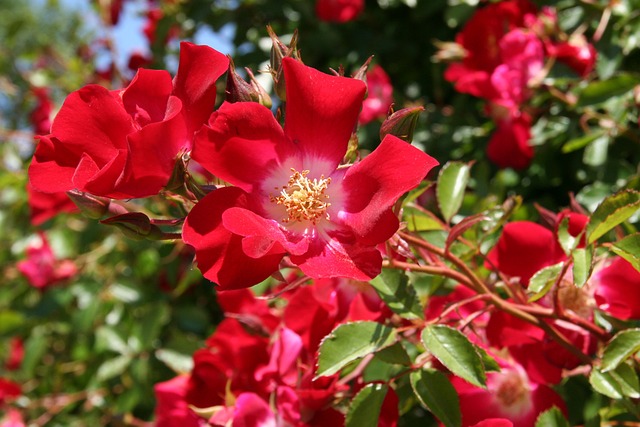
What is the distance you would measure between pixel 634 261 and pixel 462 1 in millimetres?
988

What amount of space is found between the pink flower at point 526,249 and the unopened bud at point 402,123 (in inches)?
11.3

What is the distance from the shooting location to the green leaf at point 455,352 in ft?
2.17

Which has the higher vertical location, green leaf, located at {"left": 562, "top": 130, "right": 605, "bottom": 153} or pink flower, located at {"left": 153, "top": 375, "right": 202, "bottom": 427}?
green leaf, located at {"left": 562, "top": 130, "right": 605, "bottom": 153}

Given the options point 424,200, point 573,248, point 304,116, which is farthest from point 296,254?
point 424,200

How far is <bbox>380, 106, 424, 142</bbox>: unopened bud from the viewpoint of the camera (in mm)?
611

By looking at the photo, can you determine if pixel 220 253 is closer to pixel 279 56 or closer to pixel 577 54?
pixel 279 56

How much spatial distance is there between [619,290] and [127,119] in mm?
630

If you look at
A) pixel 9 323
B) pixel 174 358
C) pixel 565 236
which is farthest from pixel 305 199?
pixel 9 323

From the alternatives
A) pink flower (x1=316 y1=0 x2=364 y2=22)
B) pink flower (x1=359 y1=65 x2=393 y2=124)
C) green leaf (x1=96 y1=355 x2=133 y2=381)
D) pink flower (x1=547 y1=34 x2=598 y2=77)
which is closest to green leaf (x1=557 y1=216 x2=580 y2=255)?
pink flower (x1=547 y1=34 x2=598 y2=77)

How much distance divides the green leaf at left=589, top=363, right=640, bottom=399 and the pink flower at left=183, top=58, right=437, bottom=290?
12.9 inches

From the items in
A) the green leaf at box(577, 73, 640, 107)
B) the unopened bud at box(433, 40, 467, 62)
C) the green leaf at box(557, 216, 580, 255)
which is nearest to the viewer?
the green leaf at box(557, 216, 580, 255)

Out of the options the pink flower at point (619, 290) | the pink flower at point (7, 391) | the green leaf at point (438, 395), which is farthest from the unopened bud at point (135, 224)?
the pink flower at point (7, 391)

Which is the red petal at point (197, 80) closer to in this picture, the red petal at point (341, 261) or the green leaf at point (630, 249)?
the red petal at point (341, 261)

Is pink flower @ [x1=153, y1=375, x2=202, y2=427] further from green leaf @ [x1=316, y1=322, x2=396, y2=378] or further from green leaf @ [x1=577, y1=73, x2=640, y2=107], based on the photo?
green leaf @ [x1=577, y1=73, x2=640, y2=107]
